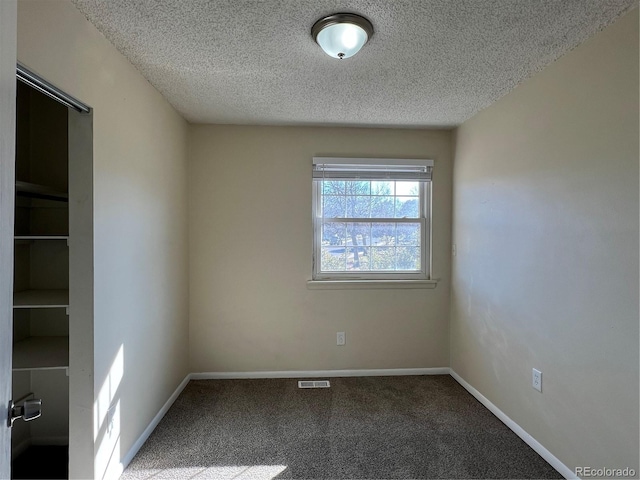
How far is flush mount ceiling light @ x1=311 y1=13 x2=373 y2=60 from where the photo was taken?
1503 mm

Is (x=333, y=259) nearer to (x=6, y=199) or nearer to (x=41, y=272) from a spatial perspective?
(x=41, y=272)

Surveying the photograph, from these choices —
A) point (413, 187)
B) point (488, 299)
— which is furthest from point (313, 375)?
point (413, 187)

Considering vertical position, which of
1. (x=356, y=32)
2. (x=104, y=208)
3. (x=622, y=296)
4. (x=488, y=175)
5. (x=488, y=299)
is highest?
(x=356, y=32)

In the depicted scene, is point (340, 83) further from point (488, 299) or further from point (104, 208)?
point (488, 299)

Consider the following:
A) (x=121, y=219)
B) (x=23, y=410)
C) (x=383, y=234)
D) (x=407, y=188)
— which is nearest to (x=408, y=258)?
(x=383, y=234)

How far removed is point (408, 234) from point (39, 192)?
9.29ft

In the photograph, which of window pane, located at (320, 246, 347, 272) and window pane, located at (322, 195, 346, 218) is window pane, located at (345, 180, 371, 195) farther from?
window pane, located at (320, 246, 347, 272)

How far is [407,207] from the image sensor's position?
3.22 metres

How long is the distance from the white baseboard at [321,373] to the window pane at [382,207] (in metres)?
1.50

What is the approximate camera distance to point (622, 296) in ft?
4.88

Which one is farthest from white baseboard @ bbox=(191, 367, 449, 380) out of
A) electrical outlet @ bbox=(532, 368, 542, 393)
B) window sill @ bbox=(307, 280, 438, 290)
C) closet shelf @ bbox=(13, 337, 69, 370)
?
closet shelf @ bbox=(13, 337, 69, 370)

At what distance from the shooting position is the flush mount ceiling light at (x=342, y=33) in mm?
1503

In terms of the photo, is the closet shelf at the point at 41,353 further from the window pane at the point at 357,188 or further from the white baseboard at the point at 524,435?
the white baseboard at the point at 524,435

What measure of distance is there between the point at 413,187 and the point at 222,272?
79.9 inches
